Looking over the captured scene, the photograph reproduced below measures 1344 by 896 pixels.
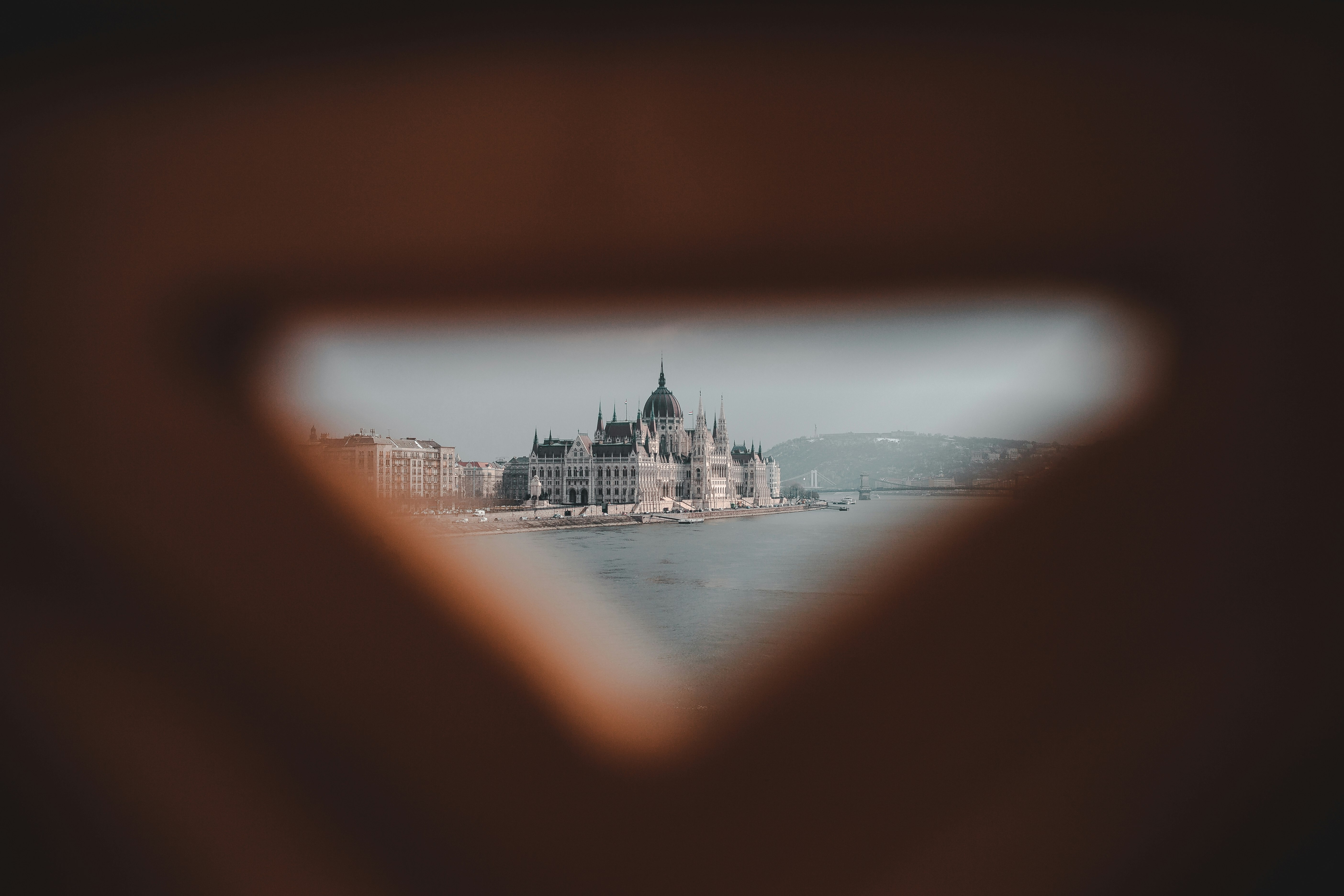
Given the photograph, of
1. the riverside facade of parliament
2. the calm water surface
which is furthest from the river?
the riverside facade of parliament

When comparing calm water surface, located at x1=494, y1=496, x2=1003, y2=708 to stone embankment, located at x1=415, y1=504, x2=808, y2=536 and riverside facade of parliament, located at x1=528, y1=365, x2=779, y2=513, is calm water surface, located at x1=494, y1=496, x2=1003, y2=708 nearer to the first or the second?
stone embankment, located at x1=415, y1=504, x2=808, y2=536

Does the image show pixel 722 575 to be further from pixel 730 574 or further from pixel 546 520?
pixel 546 520

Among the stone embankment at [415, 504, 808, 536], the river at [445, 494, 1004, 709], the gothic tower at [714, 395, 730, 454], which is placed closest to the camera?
the river at [445, 494, 1004, 709]

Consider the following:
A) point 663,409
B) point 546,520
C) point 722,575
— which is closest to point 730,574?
point 722,575

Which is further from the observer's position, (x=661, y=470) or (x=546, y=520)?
(x=661, y=470)

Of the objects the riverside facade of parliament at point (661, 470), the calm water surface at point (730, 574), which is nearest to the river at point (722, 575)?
the calm water surface at point (730, 574)

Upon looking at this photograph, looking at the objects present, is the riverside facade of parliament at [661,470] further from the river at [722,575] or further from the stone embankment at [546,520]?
the river at [722,575]
